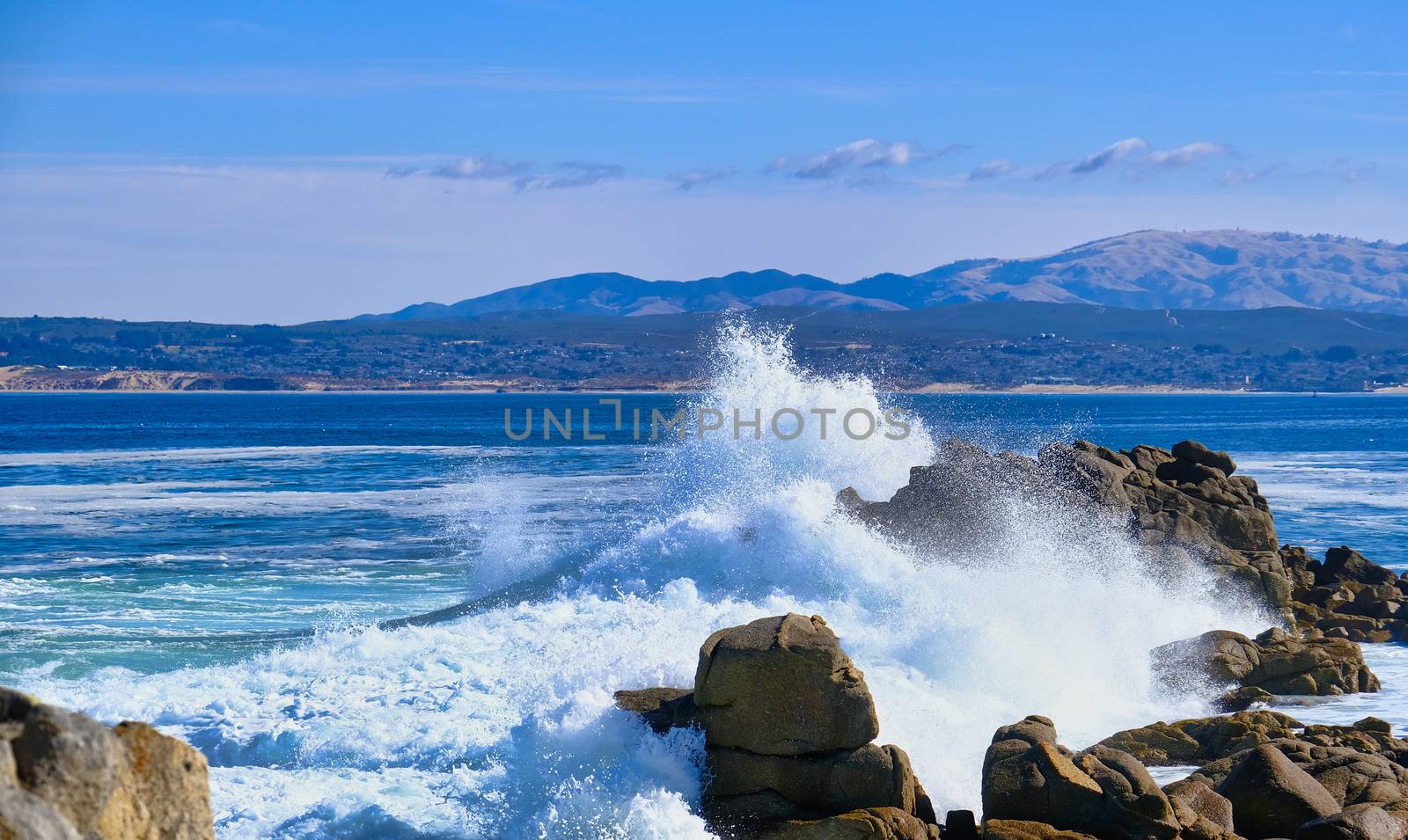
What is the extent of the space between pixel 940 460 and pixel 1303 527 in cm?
1532

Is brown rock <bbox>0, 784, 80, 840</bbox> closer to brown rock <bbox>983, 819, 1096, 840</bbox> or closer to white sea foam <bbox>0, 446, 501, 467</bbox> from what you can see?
brown rock <bbox>983, 819, 1096, 840</bbox>

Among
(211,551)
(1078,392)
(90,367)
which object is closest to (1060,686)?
(211,551)

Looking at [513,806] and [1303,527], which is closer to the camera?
[513,806]

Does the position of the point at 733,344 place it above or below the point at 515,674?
above

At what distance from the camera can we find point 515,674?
14.1m

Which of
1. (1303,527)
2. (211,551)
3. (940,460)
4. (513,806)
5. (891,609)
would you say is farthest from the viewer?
(1303,527)

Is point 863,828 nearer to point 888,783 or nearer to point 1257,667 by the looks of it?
point 888,783

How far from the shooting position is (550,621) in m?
17.1

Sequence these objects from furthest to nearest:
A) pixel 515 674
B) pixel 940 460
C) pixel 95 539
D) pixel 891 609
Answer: pixel 95 539 → pixel 940 460 → pixel 891 609 → pixel 515 674

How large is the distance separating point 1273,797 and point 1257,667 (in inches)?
243

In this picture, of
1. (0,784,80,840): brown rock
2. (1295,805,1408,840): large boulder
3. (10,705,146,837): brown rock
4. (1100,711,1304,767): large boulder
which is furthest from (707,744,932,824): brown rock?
(0,784,80,840): brown rock

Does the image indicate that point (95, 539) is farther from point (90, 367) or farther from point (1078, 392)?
point (90, 367)

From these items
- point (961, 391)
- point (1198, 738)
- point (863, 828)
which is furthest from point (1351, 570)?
point (961, 391)

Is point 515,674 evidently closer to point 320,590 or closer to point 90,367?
point 320,590
